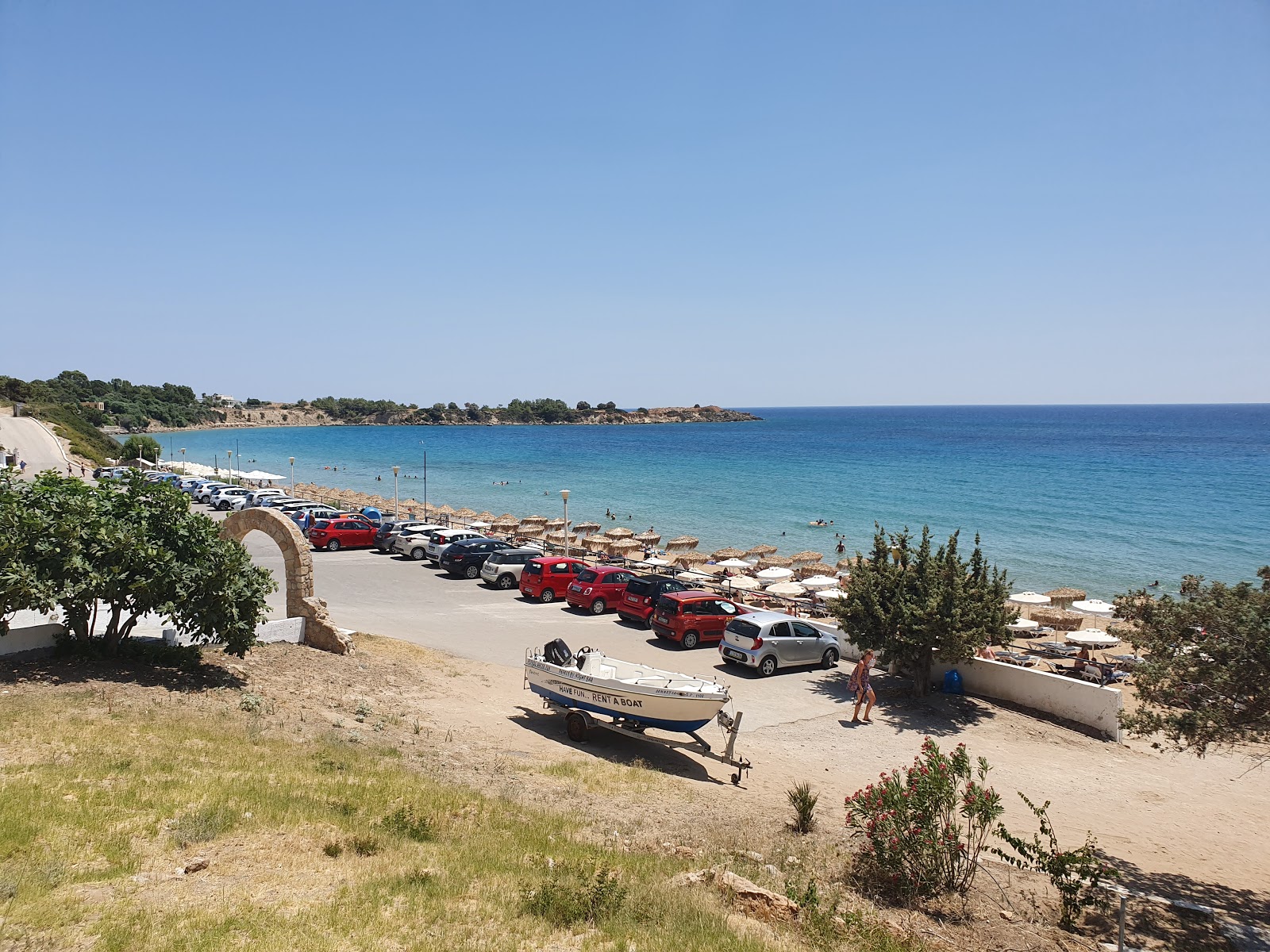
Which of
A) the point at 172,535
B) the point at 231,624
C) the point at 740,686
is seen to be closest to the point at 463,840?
the point at 231,624

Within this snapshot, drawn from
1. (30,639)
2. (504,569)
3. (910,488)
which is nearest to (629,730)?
(30,639)

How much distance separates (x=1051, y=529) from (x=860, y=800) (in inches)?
1900

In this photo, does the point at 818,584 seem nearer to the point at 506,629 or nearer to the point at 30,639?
the point at 506,629

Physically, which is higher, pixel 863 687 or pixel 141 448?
pixel 141 448

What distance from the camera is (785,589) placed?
1105 inches

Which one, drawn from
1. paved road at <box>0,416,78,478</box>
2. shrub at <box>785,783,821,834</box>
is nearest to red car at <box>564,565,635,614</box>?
shrub at <box>785,783,821,834</box>

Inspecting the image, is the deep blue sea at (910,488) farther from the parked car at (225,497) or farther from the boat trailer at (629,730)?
the boat trailer at (629,730)

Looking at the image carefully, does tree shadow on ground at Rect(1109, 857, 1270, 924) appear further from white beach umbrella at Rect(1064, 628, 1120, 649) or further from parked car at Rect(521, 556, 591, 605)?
parked car at Rect(521, 556, 591, 605)

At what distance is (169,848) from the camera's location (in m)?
7.38

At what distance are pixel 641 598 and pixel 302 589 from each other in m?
9.39

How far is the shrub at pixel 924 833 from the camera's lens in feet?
27.5

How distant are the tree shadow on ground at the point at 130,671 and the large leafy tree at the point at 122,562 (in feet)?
1.40

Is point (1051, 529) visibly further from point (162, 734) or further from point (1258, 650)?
point (162, 734)

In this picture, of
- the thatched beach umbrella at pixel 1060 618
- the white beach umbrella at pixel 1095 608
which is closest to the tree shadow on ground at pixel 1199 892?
the white beach umbrella at pixel 1095 608
